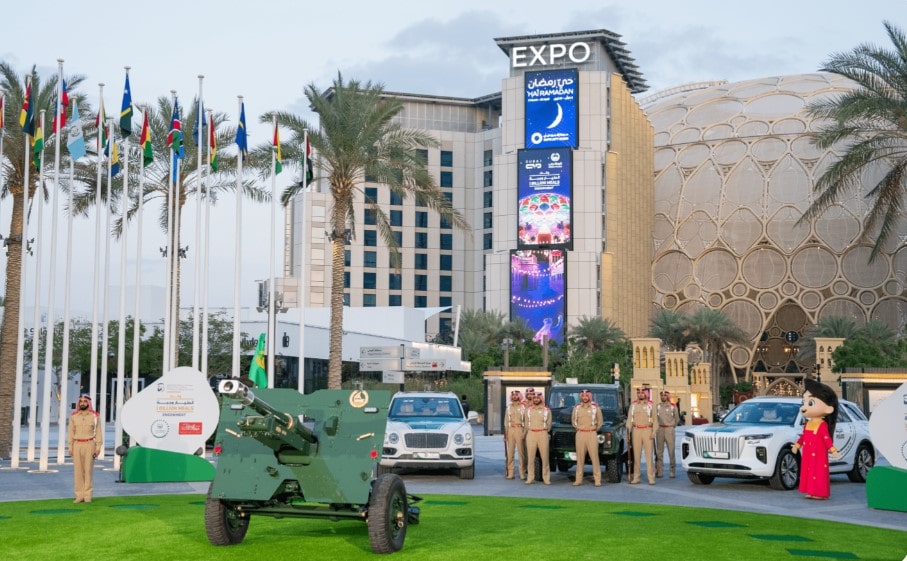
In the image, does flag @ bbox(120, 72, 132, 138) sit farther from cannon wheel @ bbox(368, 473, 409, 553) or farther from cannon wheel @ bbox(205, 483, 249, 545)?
cannon wheel @ bbox(368, 473, 409, 553)

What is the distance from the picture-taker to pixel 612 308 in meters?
91.2

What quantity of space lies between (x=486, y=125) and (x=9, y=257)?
9543cm

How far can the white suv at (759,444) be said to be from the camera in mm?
19094

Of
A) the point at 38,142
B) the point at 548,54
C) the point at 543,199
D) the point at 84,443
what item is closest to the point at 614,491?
the point at 84,443

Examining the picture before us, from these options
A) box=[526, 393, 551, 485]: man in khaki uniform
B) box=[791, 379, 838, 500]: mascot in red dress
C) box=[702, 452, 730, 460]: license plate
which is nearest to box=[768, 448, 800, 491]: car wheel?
box=[702, 452, 730, 460]: license plate

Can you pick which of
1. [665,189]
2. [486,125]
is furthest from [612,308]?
[486,125]

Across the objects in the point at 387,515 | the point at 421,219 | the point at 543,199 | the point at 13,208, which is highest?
the point at 421,219

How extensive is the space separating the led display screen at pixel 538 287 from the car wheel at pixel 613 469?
6717cm

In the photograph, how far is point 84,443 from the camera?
1636 cm

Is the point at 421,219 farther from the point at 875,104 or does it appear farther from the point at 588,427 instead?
the point at 588,427

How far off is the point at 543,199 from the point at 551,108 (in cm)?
723

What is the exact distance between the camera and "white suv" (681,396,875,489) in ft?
62.6

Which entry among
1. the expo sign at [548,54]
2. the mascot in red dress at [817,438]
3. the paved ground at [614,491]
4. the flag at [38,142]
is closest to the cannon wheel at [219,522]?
the paved ground at [614,491]

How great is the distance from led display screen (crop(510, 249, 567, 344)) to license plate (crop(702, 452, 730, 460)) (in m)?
68.6
